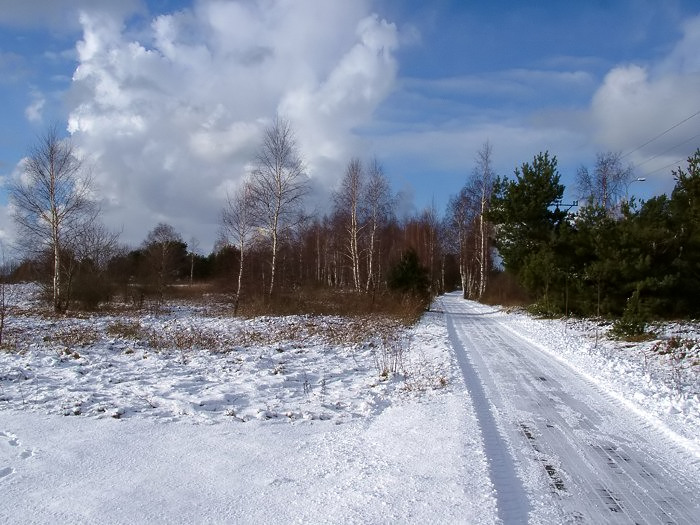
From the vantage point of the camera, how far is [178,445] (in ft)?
18.7

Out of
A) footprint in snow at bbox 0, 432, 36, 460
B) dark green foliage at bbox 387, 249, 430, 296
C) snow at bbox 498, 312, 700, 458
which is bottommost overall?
footprint in snow at bbox 0, 432, 36, 460

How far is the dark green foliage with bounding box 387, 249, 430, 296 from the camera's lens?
29.0 m

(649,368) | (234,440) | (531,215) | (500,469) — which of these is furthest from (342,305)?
(500,469)

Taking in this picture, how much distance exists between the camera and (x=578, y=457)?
17.7 feet

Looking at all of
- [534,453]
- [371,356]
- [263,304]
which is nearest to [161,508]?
[534,453]

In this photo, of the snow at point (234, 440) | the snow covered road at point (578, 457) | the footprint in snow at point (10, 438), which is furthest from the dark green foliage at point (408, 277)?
the footprint in snow at point (10, 438)

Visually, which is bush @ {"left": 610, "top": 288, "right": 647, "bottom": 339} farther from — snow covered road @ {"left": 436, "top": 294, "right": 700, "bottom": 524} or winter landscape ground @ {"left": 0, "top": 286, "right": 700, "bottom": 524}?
snow covered road @ {"left": 436, "top": 294, "right": 700, "bottom": 524}

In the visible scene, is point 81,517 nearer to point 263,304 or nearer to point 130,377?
point 130,377

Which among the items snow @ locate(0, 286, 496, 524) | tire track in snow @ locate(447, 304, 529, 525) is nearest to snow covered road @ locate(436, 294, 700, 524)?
tire track in snow @ locate(447, 304, 529, 525)

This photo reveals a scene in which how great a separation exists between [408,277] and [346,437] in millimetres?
23234

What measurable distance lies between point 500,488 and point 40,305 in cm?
2973

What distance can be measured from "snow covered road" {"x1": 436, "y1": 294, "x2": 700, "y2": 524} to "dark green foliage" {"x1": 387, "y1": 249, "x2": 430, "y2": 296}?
1942cm

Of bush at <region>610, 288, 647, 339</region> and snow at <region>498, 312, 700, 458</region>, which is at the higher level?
bush at <region>610, 288, 647, 339</region>

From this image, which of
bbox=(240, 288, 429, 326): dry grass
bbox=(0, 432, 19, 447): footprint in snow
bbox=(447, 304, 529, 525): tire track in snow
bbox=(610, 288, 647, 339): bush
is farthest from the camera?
bbox=(240, 288, 429, 326): dry grass
